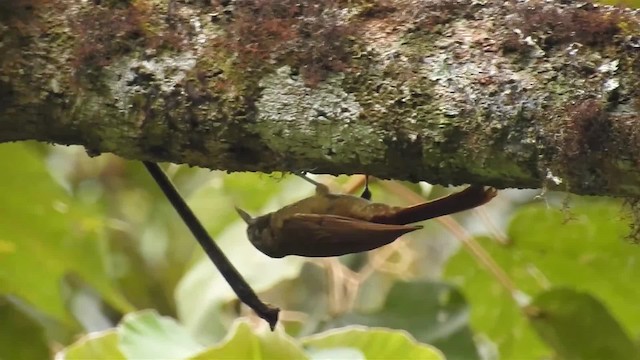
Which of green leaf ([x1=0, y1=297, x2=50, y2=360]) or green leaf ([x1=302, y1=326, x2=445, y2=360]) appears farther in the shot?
green leaf ([x1=0, y1=297, x2=50, y2=360])

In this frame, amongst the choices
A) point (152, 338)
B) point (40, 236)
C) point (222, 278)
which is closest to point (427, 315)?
point (222, 278)

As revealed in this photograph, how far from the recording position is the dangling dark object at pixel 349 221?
58cm

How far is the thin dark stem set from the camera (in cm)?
73

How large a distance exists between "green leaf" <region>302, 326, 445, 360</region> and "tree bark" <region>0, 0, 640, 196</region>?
1.29ft

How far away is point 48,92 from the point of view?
580mm

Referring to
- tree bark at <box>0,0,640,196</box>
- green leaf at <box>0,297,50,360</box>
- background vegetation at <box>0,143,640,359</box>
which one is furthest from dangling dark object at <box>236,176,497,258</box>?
green leaf at <box>0,297,50,360</box>

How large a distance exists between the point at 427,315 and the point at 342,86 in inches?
28.7

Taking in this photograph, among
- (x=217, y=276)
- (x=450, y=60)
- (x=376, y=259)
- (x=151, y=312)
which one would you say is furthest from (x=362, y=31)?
(x=376, y=259)

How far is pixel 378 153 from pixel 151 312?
53cm

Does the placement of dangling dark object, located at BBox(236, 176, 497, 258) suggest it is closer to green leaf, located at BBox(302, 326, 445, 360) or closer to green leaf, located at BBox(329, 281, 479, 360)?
green leaf, located at BBox(302, 326, 445, 360)

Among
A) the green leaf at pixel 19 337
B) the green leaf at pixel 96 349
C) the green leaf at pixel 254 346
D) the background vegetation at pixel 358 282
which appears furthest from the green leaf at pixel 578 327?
the green leaf at pixel 19 337

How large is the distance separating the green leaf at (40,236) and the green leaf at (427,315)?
0.40 meters

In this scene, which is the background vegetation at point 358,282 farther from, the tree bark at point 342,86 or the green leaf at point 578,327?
the tree bark at point 342,86

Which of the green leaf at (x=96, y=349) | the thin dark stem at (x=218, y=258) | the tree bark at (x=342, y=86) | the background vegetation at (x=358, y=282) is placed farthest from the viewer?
the background vegetation at (x=358, y=282)
